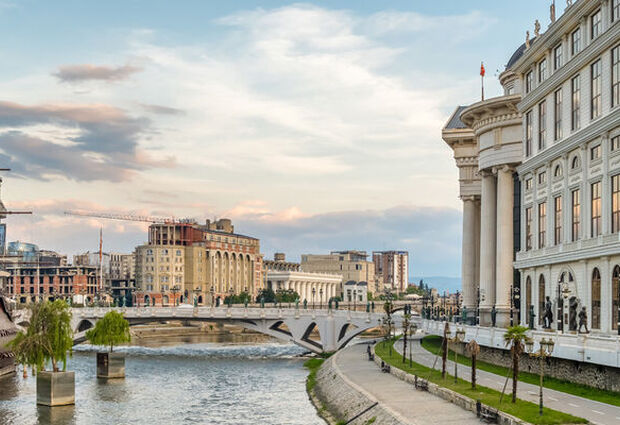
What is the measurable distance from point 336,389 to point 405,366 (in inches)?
231

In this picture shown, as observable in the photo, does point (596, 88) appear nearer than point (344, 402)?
Yes

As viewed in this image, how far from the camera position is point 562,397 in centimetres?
4778

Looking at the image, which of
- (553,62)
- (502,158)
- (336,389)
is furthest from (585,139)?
(336,389)

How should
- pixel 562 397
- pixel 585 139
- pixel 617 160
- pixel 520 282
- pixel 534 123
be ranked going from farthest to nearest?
pixel 520 282 < pixel 534 123 < pixel 585 139 < pixel 617 160 < pixel 562 397

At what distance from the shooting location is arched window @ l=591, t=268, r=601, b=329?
202 feet

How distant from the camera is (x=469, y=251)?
101 m

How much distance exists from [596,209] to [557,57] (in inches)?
550

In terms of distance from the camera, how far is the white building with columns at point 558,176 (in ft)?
197

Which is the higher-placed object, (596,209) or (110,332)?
(596,209)

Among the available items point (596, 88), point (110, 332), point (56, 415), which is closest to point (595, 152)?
point (596, 88)

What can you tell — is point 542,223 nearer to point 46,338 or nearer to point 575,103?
point 575,103

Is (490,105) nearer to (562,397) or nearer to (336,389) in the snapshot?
(336,389)

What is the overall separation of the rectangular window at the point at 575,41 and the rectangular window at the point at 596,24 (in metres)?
2.26

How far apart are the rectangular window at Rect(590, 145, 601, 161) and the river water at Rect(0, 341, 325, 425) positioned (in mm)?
25884
